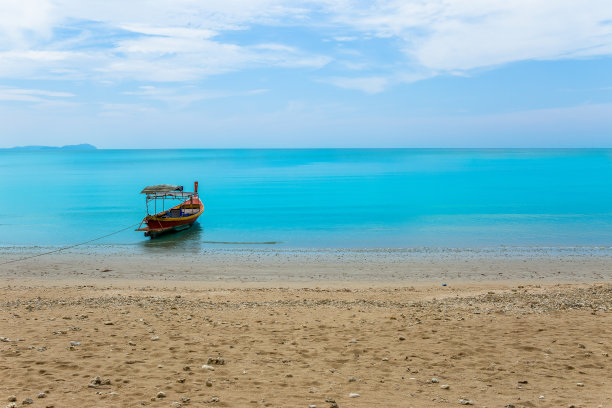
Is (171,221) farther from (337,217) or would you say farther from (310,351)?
(310,351)

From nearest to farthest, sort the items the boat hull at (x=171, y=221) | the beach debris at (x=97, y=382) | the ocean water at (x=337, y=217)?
the beach debris at (x=97, y=382) → the ocean water at (x=337, y=217) → the boat hull at (x=171, y=221)

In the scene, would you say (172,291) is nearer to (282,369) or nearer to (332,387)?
(282,369)

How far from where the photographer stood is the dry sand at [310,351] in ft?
24.3

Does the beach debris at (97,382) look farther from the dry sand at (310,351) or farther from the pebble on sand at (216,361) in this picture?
the pebble on sand at (216,361)

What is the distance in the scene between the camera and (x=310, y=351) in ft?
31.6

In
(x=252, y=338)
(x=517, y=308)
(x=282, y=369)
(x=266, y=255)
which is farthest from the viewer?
(x=266, y=255)

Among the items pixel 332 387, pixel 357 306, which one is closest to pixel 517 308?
pixel 357 306

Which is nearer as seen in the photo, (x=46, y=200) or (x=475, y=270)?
(x=475, y=270)

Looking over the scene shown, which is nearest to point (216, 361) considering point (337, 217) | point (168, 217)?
point (168, 217)

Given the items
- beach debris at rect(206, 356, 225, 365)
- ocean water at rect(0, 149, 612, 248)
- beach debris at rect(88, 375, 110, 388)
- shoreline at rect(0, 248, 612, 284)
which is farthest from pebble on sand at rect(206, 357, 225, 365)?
ocean water at rect(0, 149, 612, 248)

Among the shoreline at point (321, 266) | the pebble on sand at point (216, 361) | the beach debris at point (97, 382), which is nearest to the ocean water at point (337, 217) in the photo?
the shoreline at point (321, 266)

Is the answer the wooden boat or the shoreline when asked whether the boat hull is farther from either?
the shoreline

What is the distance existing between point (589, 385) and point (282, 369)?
528cm

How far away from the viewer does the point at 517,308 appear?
41.5ft
